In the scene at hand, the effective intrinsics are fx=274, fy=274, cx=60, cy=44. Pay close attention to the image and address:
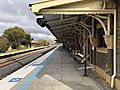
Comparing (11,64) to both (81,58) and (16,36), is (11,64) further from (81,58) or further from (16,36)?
(16,36)

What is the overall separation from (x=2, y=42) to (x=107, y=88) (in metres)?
39.1

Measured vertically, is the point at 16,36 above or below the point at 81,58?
above

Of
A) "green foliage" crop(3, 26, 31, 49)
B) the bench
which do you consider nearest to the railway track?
the bench

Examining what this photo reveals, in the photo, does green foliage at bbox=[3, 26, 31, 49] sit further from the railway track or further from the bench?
the bench

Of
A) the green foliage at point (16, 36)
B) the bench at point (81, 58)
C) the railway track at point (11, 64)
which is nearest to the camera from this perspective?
the bench at point (81, 58)

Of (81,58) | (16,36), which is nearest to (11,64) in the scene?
(81,58)

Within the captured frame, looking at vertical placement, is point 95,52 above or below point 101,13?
below

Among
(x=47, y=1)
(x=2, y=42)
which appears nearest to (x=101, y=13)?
(x=47, y=1)

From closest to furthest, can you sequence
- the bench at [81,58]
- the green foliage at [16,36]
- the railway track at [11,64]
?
the bench at [81,58]
the railway track at [11,64]
the green foliage at [16,36]

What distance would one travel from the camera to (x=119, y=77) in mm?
9133

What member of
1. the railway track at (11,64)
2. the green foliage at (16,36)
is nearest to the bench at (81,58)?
the railway track at (11,64)

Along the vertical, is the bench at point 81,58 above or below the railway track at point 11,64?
above

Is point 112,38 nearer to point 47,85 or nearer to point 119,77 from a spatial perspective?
point 119,77

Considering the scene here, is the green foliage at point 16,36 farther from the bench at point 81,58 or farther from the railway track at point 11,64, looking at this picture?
the bench at point 81,58
